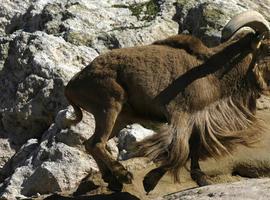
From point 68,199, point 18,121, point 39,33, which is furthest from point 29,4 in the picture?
point 68,199

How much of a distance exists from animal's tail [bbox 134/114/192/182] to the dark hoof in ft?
0.31

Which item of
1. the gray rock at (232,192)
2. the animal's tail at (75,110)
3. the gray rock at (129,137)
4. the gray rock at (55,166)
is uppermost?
the animal's tail at (75,110)

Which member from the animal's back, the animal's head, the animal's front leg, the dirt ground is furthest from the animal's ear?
the animal's front leg

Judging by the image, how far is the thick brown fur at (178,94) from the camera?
9992mm

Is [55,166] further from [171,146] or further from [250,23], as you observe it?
[250,23]

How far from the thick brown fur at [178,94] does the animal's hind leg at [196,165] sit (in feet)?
0.07

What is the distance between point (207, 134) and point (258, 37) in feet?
4.04

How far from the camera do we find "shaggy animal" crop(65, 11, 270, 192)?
9984 mm

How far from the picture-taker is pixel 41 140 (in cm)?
1200

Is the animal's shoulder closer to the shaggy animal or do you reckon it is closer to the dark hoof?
the shaggy animal

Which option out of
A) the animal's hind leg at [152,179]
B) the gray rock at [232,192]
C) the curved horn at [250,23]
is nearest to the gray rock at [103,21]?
→ the curved horn at [250,23]

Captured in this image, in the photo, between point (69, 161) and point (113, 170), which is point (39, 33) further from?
point (113, 170)

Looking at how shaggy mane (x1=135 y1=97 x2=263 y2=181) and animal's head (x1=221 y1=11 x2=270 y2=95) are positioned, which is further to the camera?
animal's head (x1=221 y1=11 x2=270 y2=95)

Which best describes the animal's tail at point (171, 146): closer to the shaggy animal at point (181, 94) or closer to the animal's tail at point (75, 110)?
the shaggy animal at point (181, 94)
